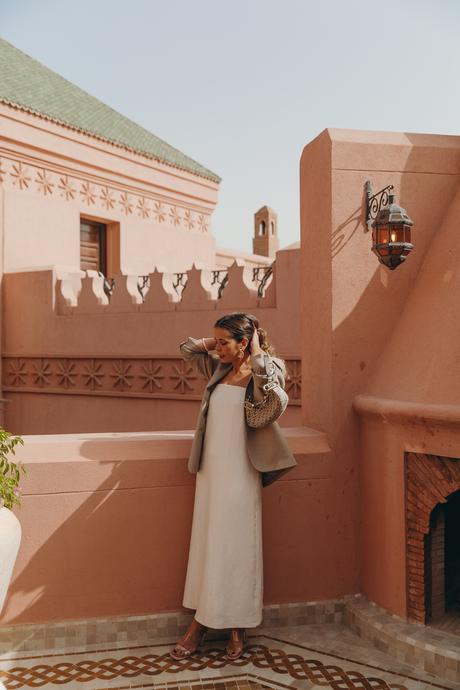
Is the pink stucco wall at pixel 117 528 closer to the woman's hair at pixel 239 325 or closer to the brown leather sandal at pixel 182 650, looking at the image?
the brown leather sandal at pixel 182 650

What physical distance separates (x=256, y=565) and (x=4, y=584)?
1469 millimetres

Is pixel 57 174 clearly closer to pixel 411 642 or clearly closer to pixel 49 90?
pixel 49 90

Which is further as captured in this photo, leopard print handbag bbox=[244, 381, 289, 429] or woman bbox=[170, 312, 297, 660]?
woman bbox=[170, 312, 297, 660]

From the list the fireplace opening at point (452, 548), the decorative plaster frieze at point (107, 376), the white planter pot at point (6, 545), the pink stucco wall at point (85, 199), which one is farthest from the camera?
the pink stucco wall at point (85, 199)

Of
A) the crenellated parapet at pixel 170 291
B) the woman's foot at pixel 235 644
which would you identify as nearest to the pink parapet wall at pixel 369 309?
the woman's foot at pixel 235 644

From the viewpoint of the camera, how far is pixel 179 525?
13.9 ft

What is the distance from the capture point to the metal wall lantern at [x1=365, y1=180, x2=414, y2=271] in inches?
159

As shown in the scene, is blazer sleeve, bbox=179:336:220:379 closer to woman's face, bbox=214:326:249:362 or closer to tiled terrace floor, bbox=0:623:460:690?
woman's face, bbox=214:326:249:362

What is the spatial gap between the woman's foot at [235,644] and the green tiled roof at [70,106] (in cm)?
1106

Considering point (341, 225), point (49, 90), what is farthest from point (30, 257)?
point (341, 225)

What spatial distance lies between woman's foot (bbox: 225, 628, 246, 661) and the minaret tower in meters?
23.9

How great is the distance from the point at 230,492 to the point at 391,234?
189cm

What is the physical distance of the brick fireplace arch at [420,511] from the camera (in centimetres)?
387

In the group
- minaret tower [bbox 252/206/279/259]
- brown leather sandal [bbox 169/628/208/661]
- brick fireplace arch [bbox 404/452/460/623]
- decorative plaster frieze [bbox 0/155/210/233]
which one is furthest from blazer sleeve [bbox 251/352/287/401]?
minaret tower [bbox 252/206/279/259]
